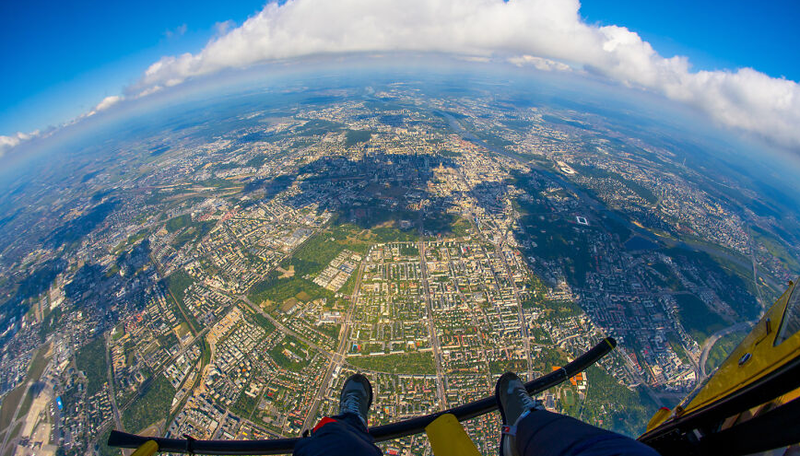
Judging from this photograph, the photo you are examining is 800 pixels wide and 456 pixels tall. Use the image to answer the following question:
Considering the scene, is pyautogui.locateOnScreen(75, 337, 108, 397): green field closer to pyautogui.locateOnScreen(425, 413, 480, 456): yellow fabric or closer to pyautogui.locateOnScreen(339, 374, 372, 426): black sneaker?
pyautogui.locateOnScreen(339, 374, 372, 426): black sneaker

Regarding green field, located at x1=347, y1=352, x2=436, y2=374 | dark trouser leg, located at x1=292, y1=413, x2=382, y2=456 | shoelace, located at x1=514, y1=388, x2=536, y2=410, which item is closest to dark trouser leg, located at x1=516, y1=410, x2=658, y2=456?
shoelace, located at x1=514, y1=388, x2=536, y2=410

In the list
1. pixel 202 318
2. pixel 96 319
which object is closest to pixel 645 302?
pixel 202 318

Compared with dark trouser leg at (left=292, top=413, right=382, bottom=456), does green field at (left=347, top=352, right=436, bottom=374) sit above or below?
below

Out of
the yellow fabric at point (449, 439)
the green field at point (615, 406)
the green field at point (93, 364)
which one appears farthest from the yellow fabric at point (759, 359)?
the green field at point (93, 364)

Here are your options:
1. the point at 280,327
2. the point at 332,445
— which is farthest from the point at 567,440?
the point at 280,327

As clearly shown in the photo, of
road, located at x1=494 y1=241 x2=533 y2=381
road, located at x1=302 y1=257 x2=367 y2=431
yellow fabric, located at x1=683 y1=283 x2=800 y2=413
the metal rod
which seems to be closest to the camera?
yellow fabric, located at x1=683 y1=283 x2=800 y2=413

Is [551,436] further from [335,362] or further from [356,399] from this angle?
[335,362]

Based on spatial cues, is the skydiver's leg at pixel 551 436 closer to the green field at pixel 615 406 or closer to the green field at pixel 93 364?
the green field at pixel 615 406
